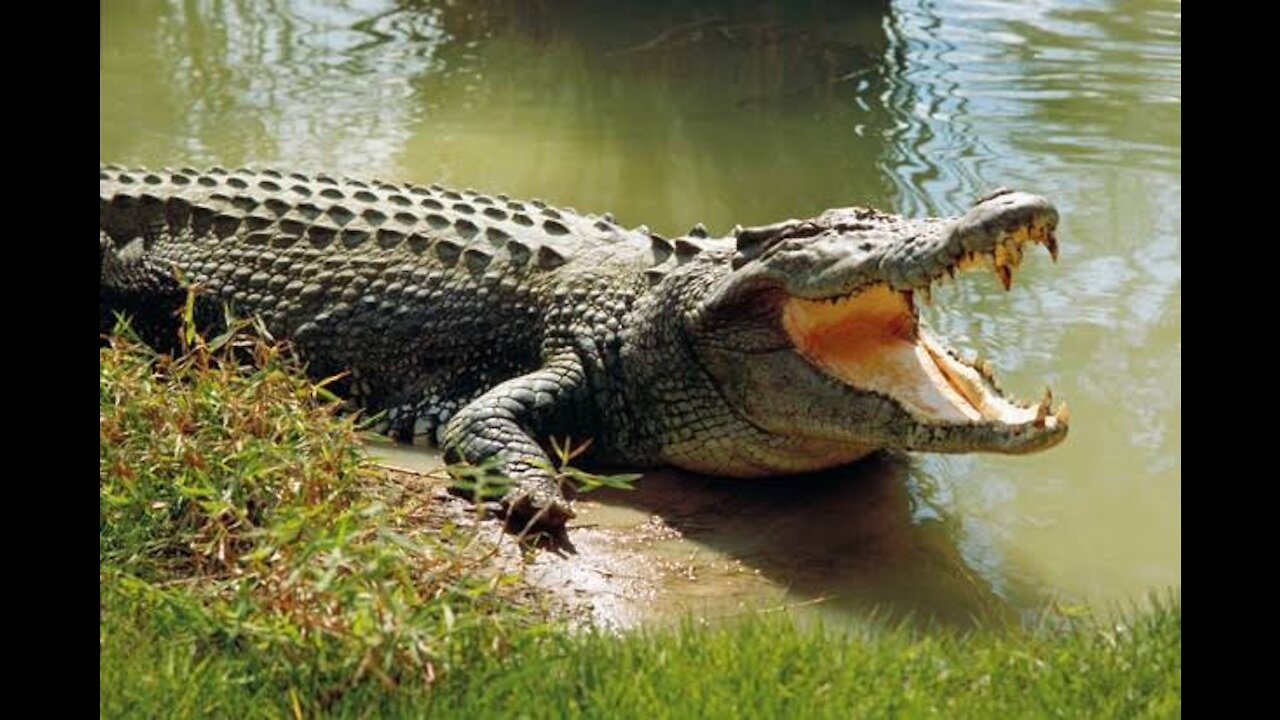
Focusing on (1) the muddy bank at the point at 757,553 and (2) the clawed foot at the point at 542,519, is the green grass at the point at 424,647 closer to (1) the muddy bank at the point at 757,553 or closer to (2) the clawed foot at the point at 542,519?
(1) the muddy bank at the point at 757,553

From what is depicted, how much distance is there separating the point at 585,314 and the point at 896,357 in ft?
3.89

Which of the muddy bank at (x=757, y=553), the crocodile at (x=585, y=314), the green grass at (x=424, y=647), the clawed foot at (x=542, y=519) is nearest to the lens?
the green grass at (x=424, y=647)

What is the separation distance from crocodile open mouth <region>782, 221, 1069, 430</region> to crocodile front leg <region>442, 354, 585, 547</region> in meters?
0.88

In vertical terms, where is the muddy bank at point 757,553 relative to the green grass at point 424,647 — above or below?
below

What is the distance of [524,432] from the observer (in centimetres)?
543

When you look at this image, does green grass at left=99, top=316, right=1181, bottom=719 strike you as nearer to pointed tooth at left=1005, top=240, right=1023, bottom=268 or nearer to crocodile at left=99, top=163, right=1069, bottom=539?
crocodile at left=99, top=163, right=1069, bottom=539

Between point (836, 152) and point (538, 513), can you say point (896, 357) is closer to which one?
point (538, 513)

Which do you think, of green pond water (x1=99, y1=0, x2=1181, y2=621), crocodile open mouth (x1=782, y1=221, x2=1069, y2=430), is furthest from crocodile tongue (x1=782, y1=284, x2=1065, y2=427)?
green pond water (x1=99, y1=0, x2=1181, y2=621)

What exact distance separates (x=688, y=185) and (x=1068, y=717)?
5257 millimetres

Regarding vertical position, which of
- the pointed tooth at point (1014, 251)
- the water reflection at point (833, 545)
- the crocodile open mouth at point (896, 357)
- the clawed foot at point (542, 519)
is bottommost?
the water reflection at point (833, 545)

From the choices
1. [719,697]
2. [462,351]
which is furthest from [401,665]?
[462,351]

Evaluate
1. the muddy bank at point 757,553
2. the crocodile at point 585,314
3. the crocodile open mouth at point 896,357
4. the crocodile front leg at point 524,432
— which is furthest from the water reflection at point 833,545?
the crocodile open mouth at point 896,357

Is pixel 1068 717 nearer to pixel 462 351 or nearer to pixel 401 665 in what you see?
pixel 401 665

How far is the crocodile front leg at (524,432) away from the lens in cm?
498
